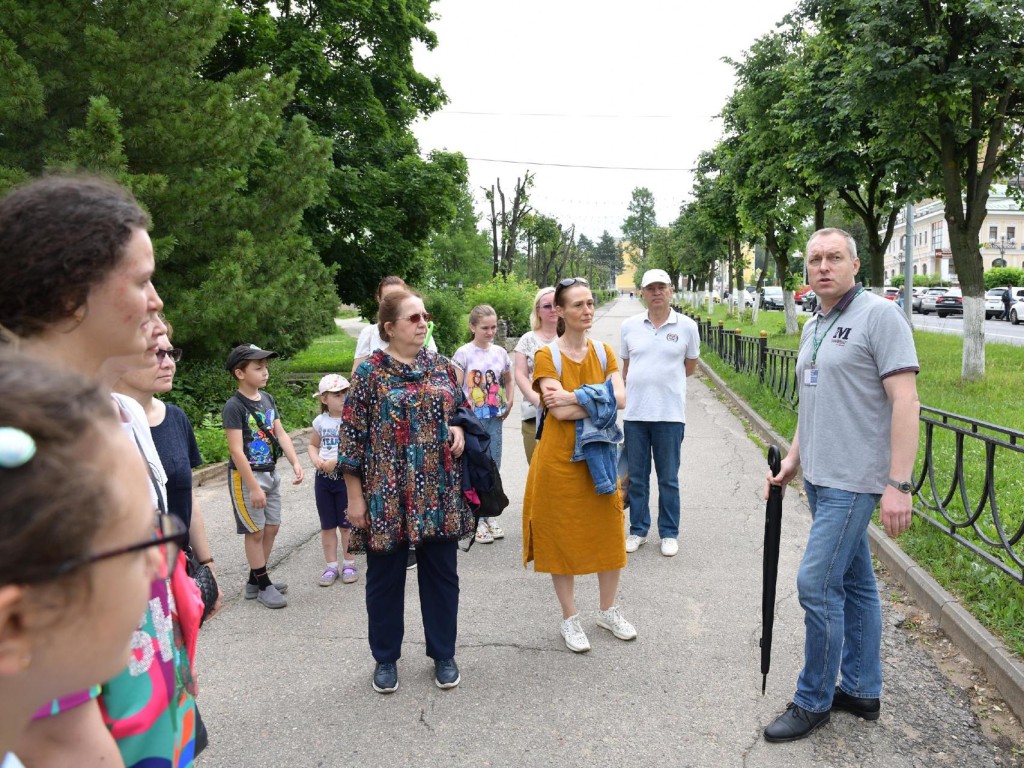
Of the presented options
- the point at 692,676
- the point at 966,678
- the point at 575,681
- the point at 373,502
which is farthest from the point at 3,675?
the point at 966,678

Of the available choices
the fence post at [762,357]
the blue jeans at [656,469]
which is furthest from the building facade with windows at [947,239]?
the blue jeans at [656,469]

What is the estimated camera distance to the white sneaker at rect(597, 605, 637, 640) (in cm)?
399

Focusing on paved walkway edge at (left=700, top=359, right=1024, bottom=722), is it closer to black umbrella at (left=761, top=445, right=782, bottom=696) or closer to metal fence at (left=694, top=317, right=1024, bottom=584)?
metal fence at (left=694, top=317, right=1024, bottom=584)

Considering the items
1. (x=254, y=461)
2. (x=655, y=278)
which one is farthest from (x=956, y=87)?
(x=254, y=461)

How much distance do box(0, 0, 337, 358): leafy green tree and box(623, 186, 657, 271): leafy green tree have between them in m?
112

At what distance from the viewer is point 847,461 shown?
293cm

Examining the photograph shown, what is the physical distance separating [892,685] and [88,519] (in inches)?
149

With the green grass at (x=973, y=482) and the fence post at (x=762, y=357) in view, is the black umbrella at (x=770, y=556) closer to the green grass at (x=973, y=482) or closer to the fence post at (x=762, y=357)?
the green grass at (x=973, y=482)

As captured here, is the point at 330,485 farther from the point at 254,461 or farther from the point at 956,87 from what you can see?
the point at 956,87

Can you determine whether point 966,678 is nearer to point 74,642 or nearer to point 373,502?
point 373,502

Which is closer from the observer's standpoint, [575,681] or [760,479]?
[575,681]

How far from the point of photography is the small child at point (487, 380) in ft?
19.4

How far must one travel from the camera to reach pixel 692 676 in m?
3.59

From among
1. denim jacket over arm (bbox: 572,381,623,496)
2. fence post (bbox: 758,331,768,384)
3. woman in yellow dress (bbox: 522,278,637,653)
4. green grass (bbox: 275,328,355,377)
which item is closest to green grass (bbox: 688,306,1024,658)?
fence post (bbox: 758,331,768,384)
